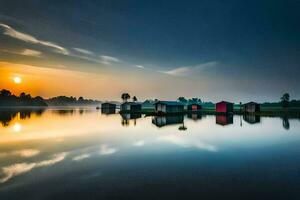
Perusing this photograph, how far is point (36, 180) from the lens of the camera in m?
14.0

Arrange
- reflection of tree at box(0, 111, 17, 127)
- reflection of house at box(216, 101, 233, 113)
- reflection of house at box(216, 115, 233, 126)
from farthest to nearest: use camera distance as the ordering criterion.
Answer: reflection of house at box(216, 101, 233, 113)
reflection of tree at box(0, 111, 17, 127)
reflection of house at box(216, 115, 233, 126)

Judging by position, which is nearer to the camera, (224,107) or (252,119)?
(252,119)

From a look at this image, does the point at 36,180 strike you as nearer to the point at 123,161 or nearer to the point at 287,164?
the point at 123,161

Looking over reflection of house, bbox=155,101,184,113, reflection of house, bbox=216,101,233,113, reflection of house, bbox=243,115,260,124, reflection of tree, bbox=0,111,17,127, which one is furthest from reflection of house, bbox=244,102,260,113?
reflection of tree, bbox=0,111,17,127

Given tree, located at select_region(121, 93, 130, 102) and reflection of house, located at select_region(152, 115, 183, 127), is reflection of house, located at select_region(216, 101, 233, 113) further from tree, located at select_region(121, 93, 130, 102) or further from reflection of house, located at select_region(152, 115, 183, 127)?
tree, located at select_region(121, 93, 130, 102)

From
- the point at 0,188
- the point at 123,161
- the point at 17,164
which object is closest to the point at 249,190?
the point at 123,161

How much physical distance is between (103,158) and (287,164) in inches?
627

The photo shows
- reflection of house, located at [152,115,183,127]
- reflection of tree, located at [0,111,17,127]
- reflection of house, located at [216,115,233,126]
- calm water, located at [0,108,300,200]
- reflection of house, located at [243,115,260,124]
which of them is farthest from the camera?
reflection of house, located at [243,115,260,124]

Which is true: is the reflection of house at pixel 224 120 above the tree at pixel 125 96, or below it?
below

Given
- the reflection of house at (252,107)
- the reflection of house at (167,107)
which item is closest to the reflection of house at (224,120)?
the reflection of house at (167,107)

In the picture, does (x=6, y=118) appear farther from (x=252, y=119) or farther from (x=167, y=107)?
(x=252, y=119)

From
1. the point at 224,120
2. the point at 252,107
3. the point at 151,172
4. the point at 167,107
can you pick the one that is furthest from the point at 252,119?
the point at 151,172

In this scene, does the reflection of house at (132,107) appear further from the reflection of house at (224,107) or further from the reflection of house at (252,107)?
the reflection of house at (252,107)

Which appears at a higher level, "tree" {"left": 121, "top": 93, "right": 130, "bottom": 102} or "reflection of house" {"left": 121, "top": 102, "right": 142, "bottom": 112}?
"tree" {"left": 121, "top": 93, "right": 130, "bottom": 102}
